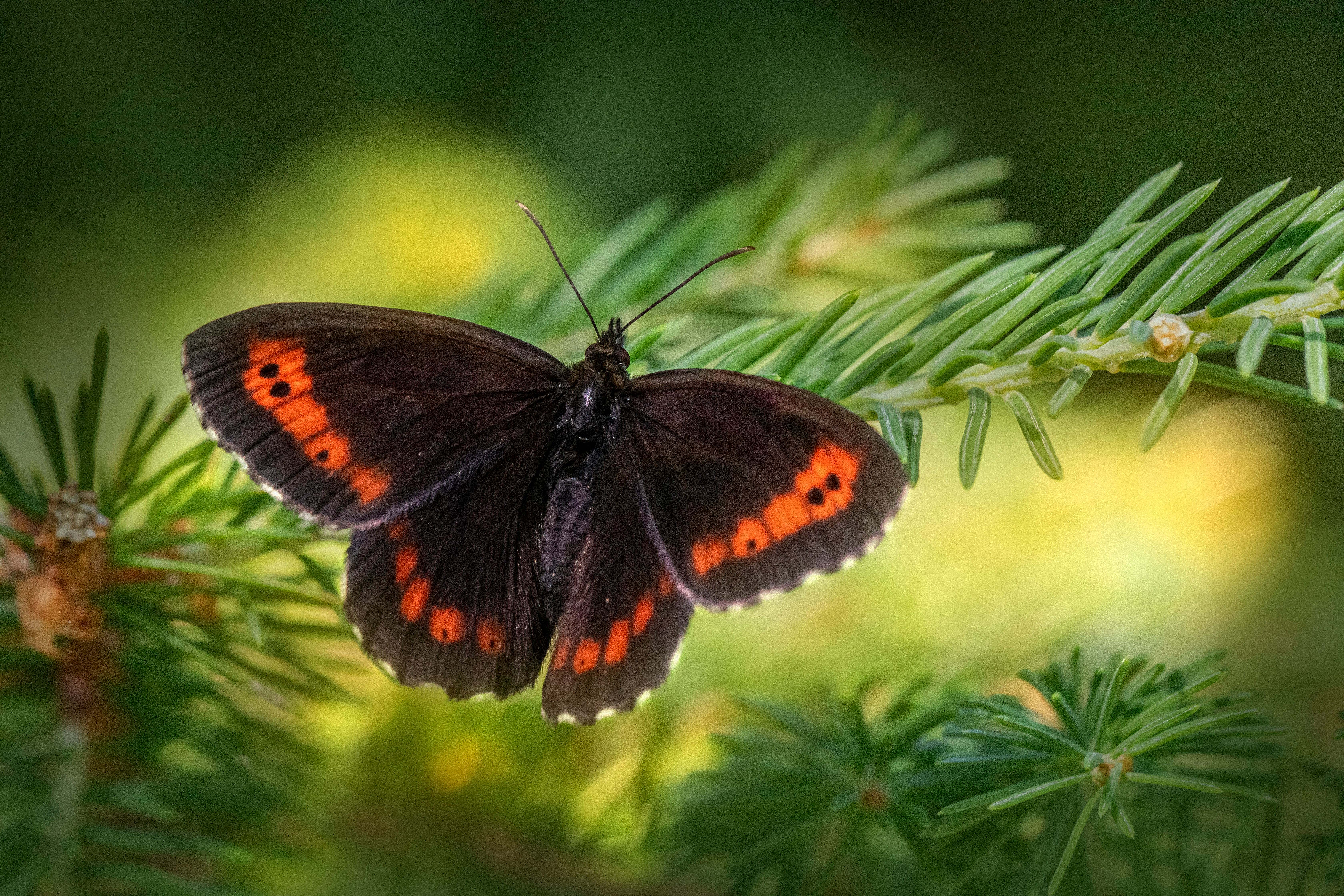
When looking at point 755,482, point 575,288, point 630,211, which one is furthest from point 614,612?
point 630,211

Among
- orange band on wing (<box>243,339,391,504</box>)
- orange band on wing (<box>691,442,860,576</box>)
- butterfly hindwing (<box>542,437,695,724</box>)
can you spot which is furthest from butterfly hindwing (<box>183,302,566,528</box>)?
orange band on wing (<box>691,442,860,576</box>)

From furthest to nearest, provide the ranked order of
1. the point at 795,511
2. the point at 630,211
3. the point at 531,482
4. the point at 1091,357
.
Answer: the point at 630,211 < the point at 531,482 < the point at 795,511 < the point at 1091,357

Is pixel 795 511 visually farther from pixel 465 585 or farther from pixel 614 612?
pixel 465 585

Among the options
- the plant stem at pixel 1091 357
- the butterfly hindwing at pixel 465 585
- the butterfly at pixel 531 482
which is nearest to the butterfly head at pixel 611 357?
the butterfly at pixel 531 482

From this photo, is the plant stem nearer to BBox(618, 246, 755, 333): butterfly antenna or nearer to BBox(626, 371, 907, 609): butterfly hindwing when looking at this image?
BBox(626, 371, 907, 609): butterfly hindwing

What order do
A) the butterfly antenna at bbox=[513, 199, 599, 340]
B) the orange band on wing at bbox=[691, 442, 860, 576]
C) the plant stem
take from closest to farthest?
the plant stem → the orange band on wing at bbox=[691, 442, 860, 576] → the butterfly antenna at bbox=[513, 199, 599, 340]

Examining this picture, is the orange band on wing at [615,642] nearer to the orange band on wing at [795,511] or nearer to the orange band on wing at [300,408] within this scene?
the orange band on wing at [795,511]
